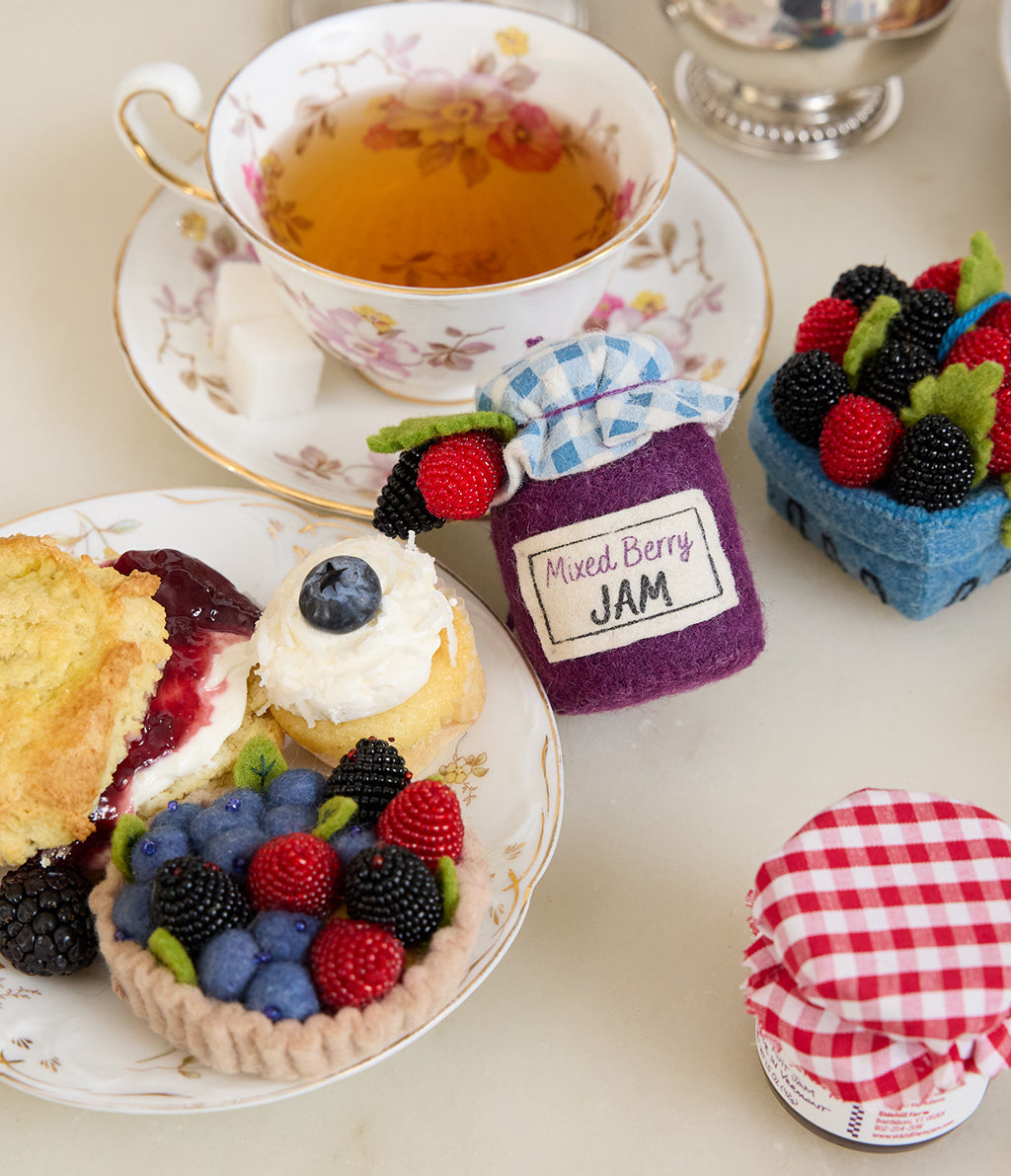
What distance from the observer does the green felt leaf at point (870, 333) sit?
1.27 m

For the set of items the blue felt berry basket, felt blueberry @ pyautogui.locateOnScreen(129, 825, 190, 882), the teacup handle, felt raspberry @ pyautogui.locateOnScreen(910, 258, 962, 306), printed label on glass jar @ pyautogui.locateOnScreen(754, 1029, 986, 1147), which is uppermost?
the teacup handle

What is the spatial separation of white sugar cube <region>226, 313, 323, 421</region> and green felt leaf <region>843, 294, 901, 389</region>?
0.63 m

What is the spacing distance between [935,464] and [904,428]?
2.8 inches

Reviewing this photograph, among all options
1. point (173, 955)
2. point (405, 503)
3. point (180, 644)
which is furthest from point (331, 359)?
point (173, 955)

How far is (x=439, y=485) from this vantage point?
116cm

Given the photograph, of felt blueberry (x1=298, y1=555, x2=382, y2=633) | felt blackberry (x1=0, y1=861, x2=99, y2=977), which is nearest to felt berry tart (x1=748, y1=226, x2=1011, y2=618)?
felt blueberry (x1=298, y1=555, x2=382, y2=633)

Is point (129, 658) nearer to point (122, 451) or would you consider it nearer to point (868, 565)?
point (122, 451)

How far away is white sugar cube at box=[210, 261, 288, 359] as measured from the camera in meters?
1.53

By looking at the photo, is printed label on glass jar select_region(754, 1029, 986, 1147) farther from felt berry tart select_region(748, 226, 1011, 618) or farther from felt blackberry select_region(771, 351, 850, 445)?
felt blackberry select_region(771, 351, 850, 445)

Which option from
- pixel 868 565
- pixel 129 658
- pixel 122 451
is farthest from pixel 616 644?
pixel 122 451

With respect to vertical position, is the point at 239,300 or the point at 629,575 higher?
the point at 239,300

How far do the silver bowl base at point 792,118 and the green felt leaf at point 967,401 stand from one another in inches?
30.6

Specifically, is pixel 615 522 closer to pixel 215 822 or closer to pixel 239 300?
pixel 215 822

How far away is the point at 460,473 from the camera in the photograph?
1.16 metres
